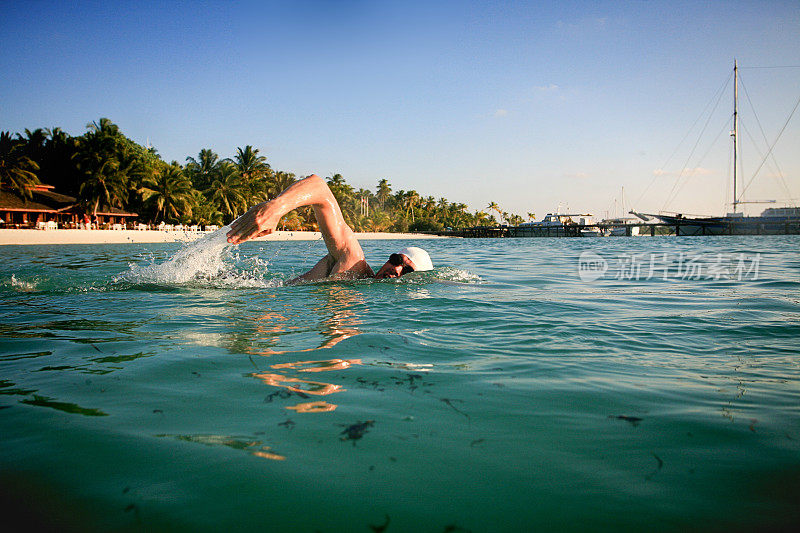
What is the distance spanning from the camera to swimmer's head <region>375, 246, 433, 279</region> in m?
6.61

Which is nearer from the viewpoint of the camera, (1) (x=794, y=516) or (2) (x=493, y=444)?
(1) (x=794, y=516)

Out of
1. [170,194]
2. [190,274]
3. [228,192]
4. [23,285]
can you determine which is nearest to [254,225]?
[190,274]

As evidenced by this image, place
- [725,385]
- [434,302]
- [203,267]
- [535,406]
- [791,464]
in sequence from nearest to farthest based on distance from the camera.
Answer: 1. [791,464]
2. [535,406]
3. [725,385]
4. [434,302]
5. [203,267]

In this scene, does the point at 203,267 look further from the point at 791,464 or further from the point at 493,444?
the point at 791,464

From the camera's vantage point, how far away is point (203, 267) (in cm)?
680

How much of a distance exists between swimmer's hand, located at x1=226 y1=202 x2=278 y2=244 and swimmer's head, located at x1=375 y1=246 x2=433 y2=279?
9.74 ft

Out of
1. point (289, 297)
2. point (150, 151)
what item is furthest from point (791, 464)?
point (150, 151)

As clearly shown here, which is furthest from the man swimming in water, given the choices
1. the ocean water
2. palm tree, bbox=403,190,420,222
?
palm tree, bbox=403,190,420,222

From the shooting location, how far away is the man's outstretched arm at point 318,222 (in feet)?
11.8

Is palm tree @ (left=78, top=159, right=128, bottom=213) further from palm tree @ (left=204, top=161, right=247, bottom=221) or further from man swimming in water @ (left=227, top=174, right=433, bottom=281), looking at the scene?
man swimming in water @ (left=227, top=174, right=433, bottom=281)

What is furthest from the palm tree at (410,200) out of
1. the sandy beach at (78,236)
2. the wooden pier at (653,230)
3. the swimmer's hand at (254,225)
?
the swimmer's hand at (254,225)

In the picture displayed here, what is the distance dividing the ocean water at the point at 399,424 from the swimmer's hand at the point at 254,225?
2.35 feet

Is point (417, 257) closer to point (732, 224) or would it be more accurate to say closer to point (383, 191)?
point (732, 224)

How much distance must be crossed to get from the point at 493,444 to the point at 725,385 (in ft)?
4.61
